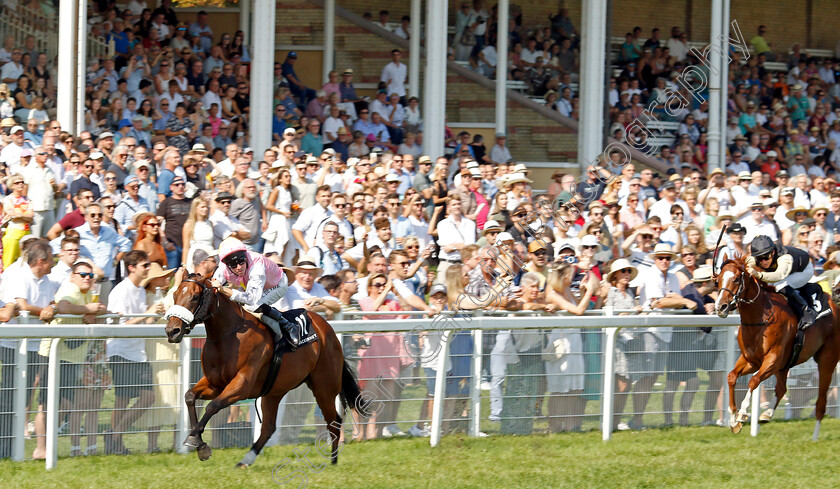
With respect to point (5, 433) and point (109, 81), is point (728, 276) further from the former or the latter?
point (109, 81)

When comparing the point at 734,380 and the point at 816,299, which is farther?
the point at 816,299

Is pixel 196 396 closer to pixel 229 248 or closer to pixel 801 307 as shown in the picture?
pixel 229 248

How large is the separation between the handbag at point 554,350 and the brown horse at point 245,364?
1.56m

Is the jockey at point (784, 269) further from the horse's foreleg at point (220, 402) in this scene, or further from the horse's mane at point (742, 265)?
the horse's foreleg at point (220, 402)

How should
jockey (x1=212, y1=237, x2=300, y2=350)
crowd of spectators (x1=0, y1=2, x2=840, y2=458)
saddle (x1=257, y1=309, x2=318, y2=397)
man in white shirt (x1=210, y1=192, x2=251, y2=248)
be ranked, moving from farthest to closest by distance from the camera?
1. man in white shirt (x1=210, y1=192, x2=251, y2=248)
2. crowd of spectators (x1=0, y1=2, x2=840, y2=458)
3. saddle (x1=257, y1=309, x2=318, y2=397)
4. jockey (x1=212, y1=237, x2=300, y2=350)

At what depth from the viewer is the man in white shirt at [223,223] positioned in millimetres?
10398

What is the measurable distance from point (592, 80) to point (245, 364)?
11.5 metres

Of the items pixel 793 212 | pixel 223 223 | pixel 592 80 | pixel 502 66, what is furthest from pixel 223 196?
pixel 592 80

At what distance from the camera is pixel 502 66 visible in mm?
17656

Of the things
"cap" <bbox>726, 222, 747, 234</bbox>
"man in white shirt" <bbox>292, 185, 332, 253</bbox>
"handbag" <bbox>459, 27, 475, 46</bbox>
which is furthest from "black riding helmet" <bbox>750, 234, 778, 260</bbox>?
"handbag" <bbox>459, 27, 475, 46</bbox>

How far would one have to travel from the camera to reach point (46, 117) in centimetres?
1299

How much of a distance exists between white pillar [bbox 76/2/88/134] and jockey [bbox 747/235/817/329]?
317 inches

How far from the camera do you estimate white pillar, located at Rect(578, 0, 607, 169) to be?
17.1 meters

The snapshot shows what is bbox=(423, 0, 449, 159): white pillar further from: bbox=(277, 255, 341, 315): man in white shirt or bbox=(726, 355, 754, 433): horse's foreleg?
bbox=(726, 355, 754, 433): horse's foreleg
